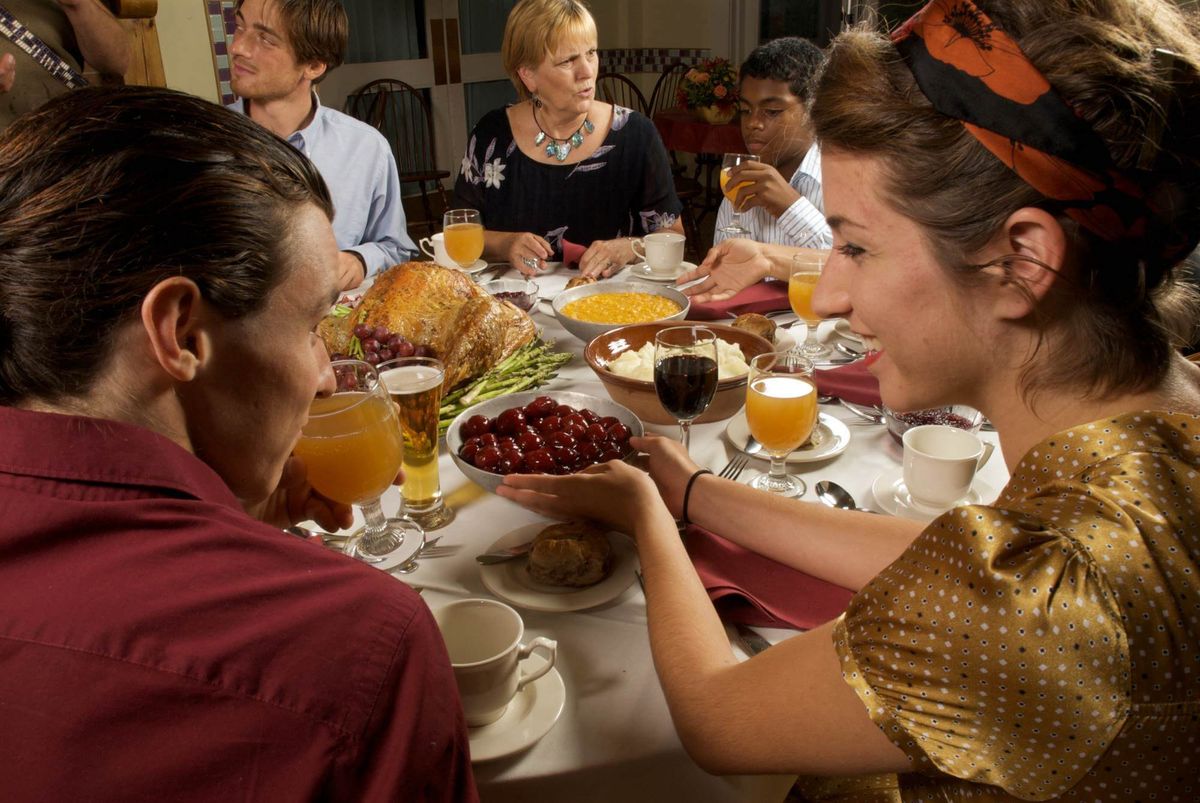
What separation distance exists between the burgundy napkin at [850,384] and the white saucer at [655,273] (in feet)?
3.00

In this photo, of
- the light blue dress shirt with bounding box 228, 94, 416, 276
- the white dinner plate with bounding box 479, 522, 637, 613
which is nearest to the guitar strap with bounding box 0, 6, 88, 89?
the light blue dress shirt with bounding box 228, 94, 416, 276

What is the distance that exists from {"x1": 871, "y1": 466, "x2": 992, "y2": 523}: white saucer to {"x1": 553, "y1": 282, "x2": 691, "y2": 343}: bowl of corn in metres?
0.79

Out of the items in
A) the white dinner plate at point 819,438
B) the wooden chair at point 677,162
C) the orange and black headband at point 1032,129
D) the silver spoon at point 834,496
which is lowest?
the wooden chair at point 677,162

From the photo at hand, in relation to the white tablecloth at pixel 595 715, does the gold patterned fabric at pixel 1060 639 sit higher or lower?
higher

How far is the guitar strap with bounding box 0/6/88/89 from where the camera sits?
3523mm

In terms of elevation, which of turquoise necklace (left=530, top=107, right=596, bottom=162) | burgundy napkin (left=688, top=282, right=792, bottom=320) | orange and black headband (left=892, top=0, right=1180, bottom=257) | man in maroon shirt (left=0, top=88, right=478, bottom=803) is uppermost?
orange and black headband (left=892, top=0, right=1180, bottom=257)

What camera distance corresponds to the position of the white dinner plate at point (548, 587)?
123 cm

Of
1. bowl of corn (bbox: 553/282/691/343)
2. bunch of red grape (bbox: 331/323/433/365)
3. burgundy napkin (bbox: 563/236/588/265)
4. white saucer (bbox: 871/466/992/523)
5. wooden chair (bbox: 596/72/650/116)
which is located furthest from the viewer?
wooden chair (bbox: 596/72/650/116)

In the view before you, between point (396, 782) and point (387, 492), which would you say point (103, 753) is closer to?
point (396, 782)

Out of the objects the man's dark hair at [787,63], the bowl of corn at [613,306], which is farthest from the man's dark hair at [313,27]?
the man's dark hair at [787,63]

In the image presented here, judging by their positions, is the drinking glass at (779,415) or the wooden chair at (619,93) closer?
the drinking glass at (779,415)

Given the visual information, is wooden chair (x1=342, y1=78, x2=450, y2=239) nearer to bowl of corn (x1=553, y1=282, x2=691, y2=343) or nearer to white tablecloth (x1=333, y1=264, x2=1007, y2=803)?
bowl of corn (x1=553, y1=282, x2=691, y2=343)

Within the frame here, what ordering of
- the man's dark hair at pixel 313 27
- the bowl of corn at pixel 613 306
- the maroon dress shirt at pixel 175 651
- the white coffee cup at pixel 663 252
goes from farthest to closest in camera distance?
the man's dark hair at pixel 313 27 < the white coffee cup at pixel 663 252 < the bowl of corn at pixel 613 306 < the maroon dress shirt at pixel 175 651

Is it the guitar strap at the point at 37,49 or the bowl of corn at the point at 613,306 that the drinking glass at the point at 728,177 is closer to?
the bowl of corn at the point at 613,306
